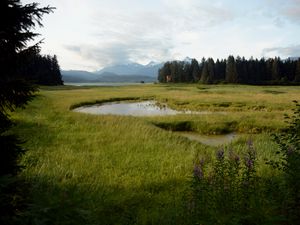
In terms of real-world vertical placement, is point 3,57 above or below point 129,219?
above

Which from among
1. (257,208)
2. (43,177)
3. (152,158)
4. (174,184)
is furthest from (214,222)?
(152,158)

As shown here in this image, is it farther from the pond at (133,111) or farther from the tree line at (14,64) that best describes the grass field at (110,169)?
the pond at (133,111)

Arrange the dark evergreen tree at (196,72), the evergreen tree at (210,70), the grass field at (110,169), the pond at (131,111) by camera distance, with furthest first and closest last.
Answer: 1. the dark evergreen tree at (196,72)
2. the evergreen tree at (210,70)
3. the pond at (131,111)
4. the grass field at (110,169)

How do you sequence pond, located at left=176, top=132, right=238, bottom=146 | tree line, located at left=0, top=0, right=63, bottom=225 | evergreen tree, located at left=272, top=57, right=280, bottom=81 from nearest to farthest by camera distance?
tree line, located at left=0, top=0, right=63, bottom=225, pond, located at left=176, top=132, right=238, bottom=146, evergreen tree, located at left=272, top=57, right=280, bottom=81

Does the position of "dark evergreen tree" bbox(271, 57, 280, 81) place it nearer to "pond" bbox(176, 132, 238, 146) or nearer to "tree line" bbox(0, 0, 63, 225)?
"pond" bbox(176, 132, 238, 146)

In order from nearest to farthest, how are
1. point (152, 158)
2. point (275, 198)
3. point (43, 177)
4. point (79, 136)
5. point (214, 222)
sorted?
point (214, 222)
point (275, 198)
point (43, 177)
point (152, 158)
point (79, 136)

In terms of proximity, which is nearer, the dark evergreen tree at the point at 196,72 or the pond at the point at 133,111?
the pond at the point at 133,111

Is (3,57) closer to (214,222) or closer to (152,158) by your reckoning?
(214,222)

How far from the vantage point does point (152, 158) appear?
13.5 metres

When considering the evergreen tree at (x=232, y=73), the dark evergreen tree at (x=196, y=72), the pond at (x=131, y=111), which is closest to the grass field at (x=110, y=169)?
the pond at (x=131, y=111)

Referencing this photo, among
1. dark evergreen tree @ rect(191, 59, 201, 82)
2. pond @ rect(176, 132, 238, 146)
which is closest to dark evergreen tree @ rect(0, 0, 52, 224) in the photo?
pond @ rect(176, 132, 238, 146)

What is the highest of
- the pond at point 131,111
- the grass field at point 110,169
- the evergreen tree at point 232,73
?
the evergreen tree at point 232,73

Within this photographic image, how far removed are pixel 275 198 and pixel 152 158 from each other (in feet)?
22.7

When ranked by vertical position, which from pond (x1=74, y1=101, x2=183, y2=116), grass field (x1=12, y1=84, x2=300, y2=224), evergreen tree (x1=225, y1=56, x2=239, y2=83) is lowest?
pond (x1=74, y1=101, x2=183, y2=116)
